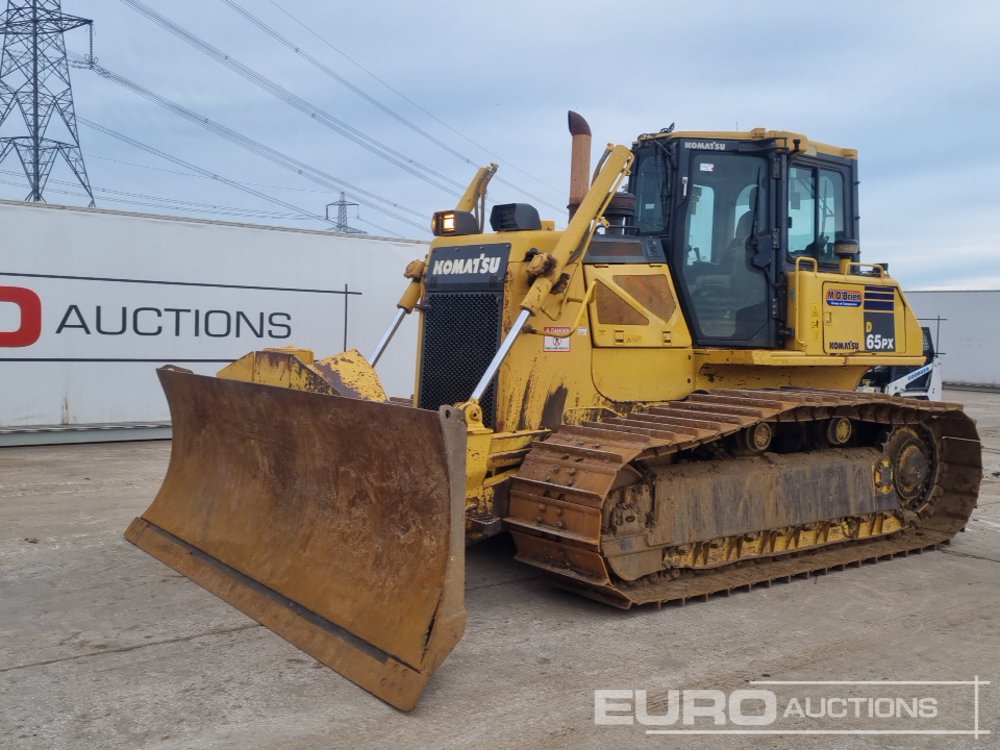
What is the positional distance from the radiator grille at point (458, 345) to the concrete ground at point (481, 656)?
1162mm

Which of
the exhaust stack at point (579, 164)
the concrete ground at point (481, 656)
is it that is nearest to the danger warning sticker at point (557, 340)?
the exhaust stack at point (579, 164)

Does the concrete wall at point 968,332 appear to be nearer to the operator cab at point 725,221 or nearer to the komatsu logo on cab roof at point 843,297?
the komatsu logo on cab roof at point 843,297

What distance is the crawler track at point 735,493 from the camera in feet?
16.6

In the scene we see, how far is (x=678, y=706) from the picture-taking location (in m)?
3.89

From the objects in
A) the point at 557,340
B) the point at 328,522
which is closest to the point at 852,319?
the point at 557,340

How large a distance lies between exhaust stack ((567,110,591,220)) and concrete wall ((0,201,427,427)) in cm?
681

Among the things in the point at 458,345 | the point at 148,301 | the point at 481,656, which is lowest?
the point at 481,656

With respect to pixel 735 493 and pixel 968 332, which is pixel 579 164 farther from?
pixel 968 332

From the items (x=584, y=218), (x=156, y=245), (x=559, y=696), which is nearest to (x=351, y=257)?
(x=156, y=245)

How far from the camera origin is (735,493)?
19.0ft

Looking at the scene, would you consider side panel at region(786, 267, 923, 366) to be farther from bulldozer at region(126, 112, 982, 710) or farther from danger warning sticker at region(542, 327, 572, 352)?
danger warning sticker at region(542, 327, 572, 352)

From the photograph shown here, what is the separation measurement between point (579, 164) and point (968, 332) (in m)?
24.9

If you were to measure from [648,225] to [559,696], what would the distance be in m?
3.63

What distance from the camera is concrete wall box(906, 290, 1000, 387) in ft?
88.1
